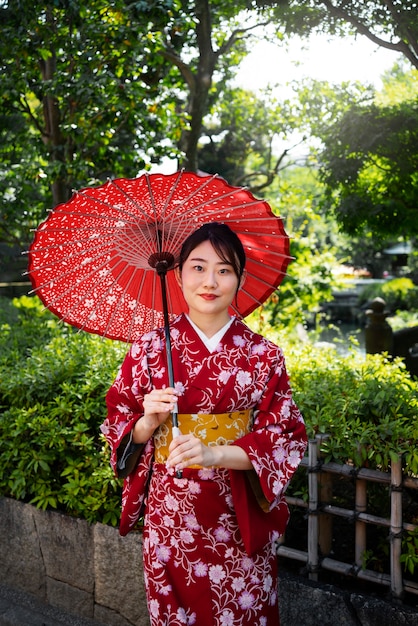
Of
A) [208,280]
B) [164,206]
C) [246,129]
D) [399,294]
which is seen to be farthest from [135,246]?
[399,294]

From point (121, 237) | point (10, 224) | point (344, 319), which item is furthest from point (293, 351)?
point (344, 319)

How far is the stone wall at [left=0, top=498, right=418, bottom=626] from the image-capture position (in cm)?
289

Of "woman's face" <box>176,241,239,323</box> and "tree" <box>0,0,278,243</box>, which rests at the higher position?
"tree" <box>0,0,278,243</box>

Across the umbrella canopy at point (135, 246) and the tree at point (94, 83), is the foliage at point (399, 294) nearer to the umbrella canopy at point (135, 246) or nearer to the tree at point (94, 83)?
the tree at point (94, 83)

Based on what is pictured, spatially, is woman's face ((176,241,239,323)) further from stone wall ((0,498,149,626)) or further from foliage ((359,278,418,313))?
foliage ((359,278,418,313))

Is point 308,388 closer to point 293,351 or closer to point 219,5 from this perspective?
point 293,351

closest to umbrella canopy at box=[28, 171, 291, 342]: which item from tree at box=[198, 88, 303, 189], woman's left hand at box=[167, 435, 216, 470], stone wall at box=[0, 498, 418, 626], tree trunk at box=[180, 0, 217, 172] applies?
woman's left hand at box=[167, 435, 216, 470]

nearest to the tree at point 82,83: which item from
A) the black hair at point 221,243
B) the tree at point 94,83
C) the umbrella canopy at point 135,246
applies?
the tree at point 94,83

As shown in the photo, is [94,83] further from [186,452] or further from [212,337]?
[186,452]

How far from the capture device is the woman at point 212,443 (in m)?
2.26

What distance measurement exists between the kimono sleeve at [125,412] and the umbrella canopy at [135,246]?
0.96ft

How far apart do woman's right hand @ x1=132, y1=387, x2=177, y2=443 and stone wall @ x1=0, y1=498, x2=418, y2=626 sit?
1.25 meters

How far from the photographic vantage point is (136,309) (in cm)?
275

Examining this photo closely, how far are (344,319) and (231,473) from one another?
27.6 m
